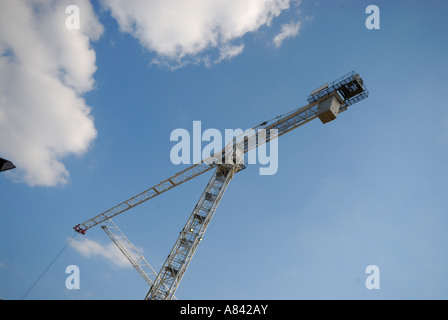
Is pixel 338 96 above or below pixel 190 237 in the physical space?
above

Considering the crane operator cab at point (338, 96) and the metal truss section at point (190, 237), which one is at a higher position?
the crane operator cab at point (338, 96)

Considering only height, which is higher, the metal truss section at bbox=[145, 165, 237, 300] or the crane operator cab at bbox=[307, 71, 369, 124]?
the crane operator cab at bbox=[307, 71, 369, 124]

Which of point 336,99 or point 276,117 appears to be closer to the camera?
point 336,99

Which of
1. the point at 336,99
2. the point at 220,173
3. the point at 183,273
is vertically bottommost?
the point at 183,273
